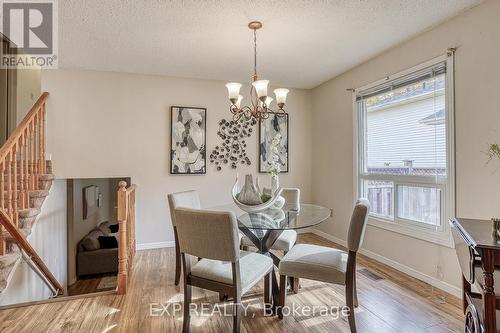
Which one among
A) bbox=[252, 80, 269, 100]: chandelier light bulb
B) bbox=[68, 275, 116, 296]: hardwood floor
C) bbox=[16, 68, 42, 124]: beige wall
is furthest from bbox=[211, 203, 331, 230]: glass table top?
bbox=[16, 68, 42, 124]: beige wall

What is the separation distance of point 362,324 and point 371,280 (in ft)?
2.82

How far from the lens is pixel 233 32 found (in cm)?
268

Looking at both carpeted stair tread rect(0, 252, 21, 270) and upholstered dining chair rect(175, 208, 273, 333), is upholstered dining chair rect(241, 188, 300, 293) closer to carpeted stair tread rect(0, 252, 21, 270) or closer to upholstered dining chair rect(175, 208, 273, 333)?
upholstered dining chair rect(175, 208, 273, 333)

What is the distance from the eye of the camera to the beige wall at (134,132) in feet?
12.1

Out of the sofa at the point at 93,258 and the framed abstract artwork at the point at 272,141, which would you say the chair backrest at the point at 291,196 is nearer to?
the framed abstract artwork at the point at 272,141

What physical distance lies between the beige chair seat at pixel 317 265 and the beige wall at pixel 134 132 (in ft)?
7.51

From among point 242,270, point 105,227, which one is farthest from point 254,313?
point 105,227

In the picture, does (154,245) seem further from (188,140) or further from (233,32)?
(233,32)

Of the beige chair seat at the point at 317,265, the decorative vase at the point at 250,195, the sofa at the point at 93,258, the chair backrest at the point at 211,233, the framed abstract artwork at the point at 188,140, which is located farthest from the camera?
the sofa at the point at 93,258

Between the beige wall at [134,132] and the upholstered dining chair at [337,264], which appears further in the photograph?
the beige wall at [134,132]

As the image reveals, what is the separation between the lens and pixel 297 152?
15.5 ft

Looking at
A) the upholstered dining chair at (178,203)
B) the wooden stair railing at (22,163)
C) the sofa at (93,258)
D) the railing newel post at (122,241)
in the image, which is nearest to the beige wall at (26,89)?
the wooden stair railing at (22,163)

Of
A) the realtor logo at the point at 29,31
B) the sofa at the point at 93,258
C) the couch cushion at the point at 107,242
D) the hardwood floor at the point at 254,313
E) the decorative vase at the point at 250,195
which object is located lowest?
the sofa at the point at 93,258

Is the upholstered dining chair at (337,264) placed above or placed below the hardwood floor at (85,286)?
above
